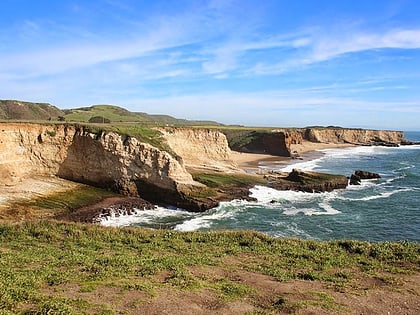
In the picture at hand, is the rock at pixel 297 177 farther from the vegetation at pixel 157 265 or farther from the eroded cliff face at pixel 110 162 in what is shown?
the vegetation at pixel 157 265

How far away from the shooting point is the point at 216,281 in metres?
11.5

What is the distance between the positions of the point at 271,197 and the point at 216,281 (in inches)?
1034

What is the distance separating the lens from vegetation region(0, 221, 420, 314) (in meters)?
9.45

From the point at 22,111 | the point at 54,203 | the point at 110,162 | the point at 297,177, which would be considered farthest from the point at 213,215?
the point at 22,111

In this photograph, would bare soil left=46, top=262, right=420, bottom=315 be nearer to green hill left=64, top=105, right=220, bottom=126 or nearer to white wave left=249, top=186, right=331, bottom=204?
white wave left=249, top=186, right=331, bottom=204

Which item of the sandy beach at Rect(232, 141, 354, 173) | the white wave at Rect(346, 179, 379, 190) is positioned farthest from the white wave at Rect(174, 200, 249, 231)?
the sandy beach at Rect(232, 141, 354, 173)

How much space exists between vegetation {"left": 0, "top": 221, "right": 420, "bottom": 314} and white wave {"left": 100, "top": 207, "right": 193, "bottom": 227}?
31.7 ft

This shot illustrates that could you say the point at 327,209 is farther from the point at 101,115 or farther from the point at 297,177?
the point at 101,115

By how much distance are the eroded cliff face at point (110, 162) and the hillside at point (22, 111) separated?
4601cm

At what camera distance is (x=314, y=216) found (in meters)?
30.8

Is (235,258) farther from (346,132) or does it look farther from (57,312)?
(346,132)

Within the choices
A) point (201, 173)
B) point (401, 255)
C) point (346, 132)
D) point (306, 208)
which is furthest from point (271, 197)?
point (346, 132)

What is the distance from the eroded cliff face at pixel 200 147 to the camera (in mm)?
44969

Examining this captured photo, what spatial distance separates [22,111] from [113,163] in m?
57.1
